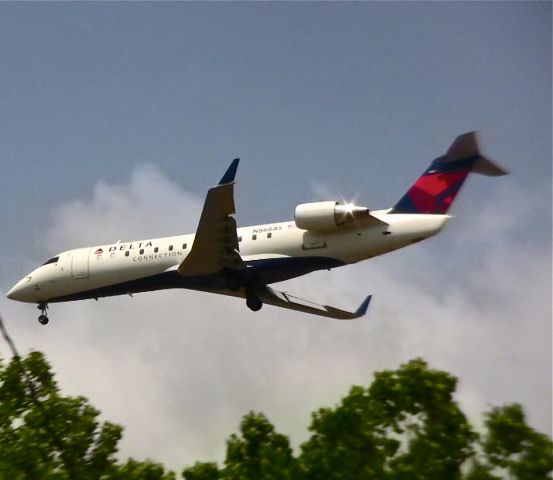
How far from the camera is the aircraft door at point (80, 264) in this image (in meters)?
39.6

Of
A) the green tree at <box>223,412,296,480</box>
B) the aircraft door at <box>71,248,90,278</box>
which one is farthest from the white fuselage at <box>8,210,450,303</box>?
the green tree at <box>223,412,296,480</box>

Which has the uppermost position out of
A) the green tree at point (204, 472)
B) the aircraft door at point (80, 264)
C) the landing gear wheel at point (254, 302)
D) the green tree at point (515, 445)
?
the aircraft door at point (80, 264)

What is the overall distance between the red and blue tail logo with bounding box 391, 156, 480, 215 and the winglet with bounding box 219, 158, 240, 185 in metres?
6.54

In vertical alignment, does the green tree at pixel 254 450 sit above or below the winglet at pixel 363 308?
below

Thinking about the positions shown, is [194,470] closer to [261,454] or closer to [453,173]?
[261,454]

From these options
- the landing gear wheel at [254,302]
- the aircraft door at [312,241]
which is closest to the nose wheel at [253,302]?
the landing gear wheel at [254,302]

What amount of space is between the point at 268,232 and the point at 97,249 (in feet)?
24.8

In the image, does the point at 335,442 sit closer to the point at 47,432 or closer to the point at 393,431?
the point at 393,431

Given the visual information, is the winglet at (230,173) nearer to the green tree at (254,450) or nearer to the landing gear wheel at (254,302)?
the landing gear wheel at (254,302)

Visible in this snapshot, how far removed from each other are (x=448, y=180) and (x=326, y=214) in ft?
17.2

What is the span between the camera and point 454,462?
3391 centimetres

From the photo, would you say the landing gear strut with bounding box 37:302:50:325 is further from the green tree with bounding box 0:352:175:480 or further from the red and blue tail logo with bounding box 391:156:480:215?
the red and blue tail logo with bounding box 391:156:480:215

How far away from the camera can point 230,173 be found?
1304 inches

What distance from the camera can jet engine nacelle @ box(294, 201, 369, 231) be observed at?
3447cm
